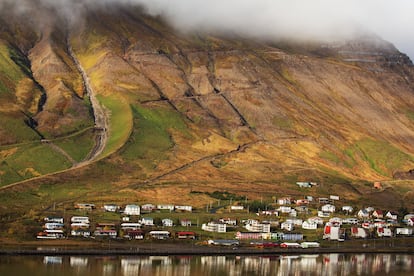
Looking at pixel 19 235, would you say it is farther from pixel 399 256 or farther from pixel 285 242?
pixel 399 256

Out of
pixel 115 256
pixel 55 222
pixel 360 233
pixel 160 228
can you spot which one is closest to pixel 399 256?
pixel 360 233

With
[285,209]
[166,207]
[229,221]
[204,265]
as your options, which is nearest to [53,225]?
[204,265]

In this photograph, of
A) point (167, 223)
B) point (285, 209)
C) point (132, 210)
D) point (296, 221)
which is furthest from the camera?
point (285, 209)

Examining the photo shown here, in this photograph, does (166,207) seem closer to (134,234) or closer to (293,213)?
(293,213)

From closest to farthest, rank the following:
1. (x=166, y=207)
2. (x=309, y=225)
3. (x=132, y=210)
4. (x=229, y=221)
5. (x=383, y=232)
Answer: (x=229, y=221)
(x=132, y=210)
(x=309, y=225)
(x=383, y=232)
(x=166, y=207)

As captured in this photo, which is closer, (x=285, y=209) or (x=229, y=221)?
(x=229, y=221)

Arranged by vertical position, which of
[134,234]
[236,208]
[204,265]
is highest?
[236,208]

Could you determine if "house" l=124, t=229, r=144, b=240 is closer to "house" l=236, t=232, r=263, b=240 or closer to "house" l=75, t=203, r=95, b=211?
"house" l=236, t=232, r=263, b=240
